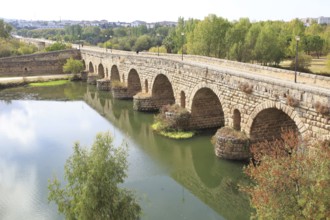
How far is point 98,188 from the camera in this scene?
8.48 meters

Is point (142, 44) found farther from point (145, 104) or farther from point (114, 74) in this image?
point (145, 104)

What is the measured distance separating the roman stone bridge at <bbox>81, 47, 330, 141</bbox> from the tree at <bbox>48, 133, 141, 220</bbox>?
6.67 m

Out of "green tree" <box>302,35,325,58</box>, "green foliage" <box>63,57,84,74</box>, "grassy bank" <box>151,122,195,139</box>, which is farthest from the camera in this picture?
"green tree" <box>302,35,325,58</box>

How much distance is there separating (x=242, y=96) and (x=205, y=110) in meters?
5.54

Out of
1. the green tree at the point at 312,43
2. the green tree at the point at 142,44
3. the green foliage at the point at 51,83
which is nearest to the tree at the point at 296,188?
the green foliage at the point at 51,83

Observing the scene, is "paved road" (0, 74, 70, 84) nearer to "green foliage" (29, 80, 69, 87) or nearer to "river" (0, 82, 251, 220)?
"green foliage" (29, 80, 69, 87)

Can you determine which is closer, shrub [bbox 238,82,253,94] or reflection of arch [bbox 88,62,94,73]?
shrub [bbox 238,82,253,94]

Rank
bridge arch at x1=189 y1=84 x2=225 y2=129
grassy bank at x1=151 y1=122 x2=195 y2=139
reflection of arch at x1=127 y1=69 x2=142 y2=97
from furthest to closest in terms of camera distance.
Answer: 1. reflection of arch at x1=127 y1=69 x2=142 y2=97
2. bridge arch at x1=189 y1=84 x2=225 y2=129
3. grassy bank at x1=151 y1=122 x2=195 y2=139

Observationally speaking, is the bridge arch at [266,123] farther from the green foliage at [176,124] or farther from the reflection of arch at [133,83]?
the reflection of arch at [133,83]

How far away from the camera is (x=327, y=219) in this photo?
6418 millimetres

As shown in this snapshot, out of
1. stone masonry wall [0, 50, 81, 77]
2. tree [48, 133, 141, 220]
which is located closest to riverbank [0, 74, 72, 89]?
stone masonry wall [0, 50, 81, 77]

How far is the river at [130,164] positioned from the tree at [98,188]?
3.37 m

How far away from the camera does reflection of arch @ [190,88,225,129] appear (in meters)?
20.2

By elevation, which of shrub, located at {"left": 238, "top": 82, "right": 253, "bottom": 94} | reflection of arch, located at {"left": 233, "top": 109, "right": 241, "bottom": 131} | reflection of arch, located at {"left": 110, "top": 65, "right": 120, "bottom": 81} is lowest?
reflection of arch, located at {"left": 233, "top": 109, "right": 241, "bottom": 131}
